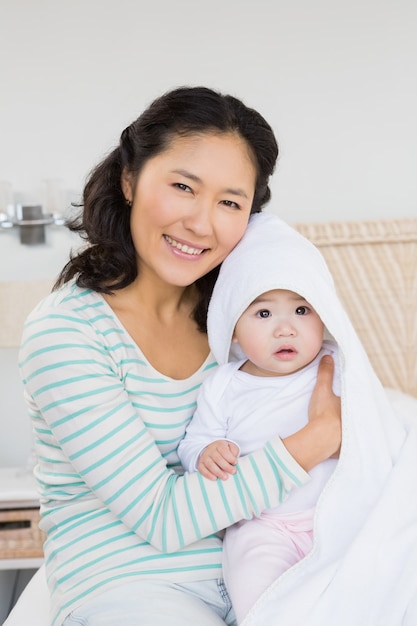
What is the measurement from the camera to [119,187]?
1.66m

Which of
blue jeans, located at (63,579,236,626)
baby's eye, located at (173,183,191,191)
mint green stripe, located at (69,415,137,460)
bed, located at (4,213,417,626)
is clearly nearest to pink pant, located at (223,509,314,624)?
blue jeans, located at (63,579,236,626)

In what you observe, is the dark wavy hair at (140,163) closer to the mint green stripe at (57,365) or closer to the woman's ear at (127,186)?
the woman's ear at (127,186)

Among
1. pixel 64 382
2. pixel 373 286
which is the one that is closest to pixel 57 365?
pixel 64 382

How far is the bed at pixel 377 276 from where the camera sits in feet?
8.80

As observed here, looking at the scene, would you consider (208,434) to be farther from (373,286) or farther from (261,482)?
(373,286)

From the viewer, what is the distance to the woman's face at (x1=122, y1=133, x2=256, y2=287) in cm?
148

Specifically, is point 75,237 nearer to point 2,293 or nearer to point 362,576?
point 2,293

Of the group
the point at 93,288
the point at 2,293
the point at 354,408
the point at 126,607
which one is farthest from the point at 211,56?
the point at 126,607

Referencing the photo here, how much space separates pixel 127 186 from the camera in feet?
5.32

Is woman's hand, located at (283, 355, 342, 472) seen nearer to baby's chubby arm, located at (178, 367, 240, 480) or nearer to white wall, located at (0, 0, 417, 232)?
baby's chubby arm, located at (178, 367, 240, 480)

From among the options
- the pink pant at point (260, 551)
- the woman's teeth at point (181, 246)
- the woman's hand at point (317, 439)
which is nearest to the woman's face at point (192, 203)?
the woman's teeth at point (181, 246)

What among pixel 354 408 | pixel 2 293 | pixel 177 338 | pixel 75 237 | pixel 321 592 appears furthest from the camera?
pixel 75 237

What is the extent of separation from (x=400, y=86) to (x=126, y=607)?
206cm

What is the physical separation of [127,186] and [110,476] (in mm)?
580
